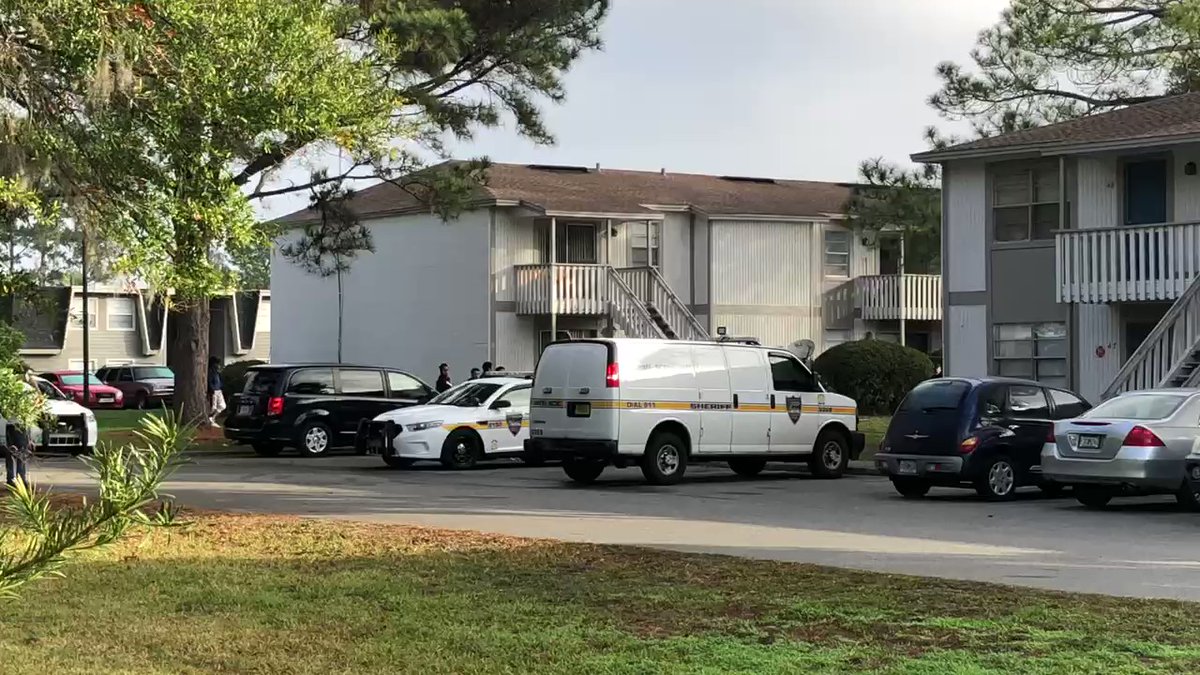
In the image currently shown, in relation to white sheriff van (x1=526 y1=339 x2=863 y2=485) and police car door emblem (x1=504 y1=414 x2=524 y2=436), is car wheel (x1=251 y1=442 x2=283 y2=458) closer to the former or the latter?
police car door emblem (x1=504 y1=414 x2=524 y2=436)

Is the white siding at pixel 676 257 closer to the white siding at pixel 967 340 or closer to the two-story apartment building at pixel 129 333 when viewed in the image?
the white siding at pixel 967 340

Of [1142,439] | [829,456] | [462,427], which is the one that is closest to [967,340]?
[829,456]

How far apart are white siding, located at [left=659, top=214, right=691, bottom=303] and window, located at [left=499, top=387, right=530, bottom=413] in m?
20.0

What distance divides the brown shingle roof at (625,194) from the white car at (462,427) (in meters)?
16.8

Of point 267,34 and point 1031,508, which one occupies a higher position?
point 267,34

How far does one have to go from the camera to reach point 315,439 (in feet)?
104

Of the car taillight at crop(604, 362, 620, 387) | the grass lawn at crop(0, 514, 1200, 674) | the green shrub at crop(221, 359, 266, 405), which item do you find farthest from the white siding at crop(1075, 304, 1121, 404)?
the green shrub at crop(221, 359, 266, 405)

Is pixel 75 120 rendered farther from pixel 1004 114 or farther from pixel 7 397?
pixel 1004 114

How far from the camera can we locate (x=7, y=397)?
15.1 meters

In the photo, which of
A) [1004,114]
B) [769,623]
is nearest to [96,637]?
[769,623]

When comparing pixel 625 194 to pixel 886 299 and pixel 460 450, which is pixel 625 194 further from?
pixel 460 450

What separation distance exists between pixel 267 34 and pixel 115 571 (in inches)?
205

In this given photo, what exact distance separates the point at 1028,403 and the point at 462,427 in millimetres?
9612

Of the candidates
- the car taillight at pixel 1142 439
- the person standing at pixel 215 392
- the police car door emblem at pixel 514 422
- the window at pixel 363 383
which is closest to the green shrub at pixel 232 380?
the person standing at pixel 215 392
